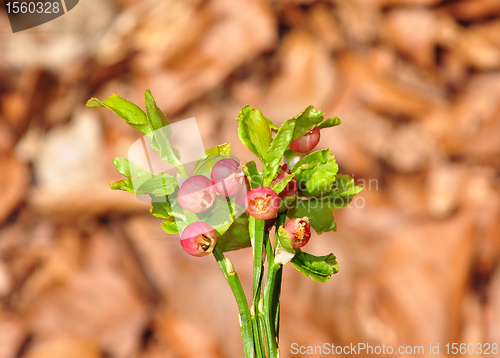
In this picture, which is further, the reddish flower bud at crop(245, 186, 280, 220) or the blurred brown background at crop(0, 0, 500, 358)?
the blurred brown background at crop(0, 0, 500, 358)

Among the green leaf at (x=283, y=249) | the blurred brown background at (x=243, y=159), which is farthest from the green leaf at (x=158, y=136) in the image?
the blurred brown background at (x=243, y=159)

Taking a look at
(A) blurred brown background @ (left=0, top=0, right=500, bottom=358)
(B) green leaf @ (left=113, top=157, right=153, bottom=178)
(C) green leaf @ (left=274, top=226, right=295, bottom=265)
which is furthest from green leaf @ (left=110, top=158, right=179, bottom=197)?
(A) blurred brown background @ (left=0, top=0, right=500, bottom=358)

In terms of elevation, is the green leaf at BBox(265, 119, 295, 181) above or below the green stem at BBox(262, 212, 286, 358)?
above

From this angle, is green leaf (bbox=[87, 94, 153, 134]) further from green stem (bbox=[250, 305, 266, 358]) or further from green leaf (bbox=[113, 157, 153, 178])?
green stem (bbox=[250, 305, 266, 358])

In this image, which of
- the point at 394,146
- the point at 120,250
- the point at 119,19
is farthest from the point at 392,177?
the point at 119,19

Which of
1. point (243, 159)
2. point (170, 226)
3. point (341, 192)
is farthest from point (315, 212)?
point (243, 159)

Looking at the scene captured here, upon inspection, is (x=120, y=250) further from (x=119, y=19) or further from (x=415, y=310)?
(x=415, y=310)

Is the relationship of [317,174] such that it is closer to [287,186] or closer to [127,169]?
[287,186]
